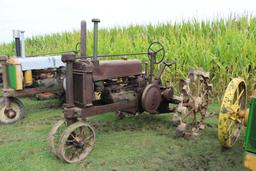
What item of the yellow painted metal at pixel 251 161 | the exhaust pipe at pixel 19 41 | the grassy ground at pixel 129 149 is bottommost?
the grassy ground at pixel 129 149

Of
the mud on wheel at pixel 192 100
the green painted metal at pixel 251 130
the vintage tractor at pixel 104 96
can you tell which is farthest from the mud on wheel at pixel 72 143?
the green painted metal at pixel 251 130

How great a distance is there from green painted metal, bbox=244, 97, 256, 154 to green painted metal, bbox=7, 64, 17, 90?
139 inches

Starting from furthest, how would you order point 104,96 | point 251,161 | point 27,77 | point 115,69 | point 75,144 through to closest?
point 27,77 → point 104,96 → point 115,69 → point 75,144 → point 251,161

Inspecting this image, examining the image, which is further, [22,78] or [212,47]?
[212,47]

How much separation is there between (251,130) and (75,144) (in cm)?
170

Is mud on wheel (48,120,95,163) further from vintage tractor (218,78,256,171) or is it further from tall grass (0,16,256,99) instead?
tall grass (0,16,256,99)

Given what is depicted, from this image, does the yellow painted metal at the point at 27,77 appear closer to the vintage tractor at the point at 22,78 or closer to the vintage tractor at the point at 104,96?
the vintage tractor at the point at 22,78

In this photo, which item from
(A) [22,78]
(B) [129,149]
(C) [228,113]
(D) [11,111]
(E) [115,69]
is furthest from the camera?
(A) [22,78]

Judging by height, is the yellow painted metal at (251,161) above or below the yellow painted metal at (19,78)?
below

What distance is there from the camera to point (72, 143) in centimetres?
276

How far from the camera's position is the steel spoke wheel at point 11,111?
4.09 metres

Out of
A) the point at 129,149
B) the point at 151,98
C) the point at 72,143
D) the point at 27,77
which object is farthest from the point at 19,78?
the point at 129,149

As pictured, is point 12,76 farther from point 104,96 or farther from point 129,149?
point 129,149

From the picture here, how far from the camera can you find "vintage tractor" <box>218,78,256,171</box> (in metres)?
1.63
